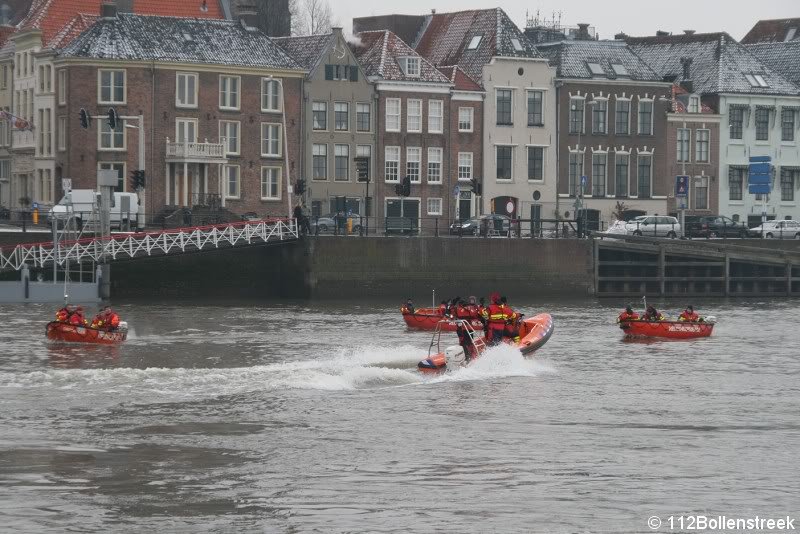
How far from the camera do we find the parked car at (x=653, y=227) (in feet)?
295

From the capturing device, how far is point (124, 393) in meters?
40.2

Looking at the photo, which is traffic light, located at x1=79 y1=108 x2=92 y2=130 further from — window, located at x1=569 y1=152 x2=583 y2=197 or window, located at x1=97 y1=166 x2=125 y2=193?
window, located at x1=569 y1=152 x2=583 y2=197

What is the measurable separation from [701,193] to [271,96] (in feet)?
98.4

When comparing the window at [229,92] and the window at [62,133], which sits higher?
the window at [229,92]

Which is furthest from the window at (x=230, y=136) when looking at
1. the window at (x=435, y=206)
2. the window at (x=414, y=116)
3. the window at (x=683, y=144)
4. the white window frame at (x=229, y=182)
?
the window at (x=683, y=144)

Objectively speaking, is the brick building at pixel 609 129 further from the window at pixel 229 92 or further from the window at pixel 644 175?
the window at pixel 229 92

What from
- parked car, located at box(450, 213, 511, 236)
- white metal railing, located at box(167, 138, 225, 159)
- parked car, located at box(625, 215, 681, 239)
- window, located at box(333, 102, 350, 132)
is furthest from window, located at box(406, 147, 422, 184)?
parked car, located at box(625, 215, 681, 239)

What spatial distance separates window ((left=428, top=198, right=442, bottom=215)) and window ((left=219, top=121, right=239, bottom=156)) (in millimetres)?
12336

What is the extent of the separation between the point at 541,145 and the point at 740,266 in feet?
61.0

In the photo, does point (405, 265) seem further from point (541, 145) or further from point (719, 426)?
point (719, 426)

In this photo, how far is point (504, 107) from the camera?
329 feet

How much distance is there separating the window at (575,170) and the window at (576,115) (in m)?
1.51

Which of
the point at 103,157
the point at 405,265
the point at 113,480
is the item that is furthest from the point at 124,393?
the point at 103,157

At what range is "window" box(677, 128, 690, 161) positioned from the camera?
4193 inches
